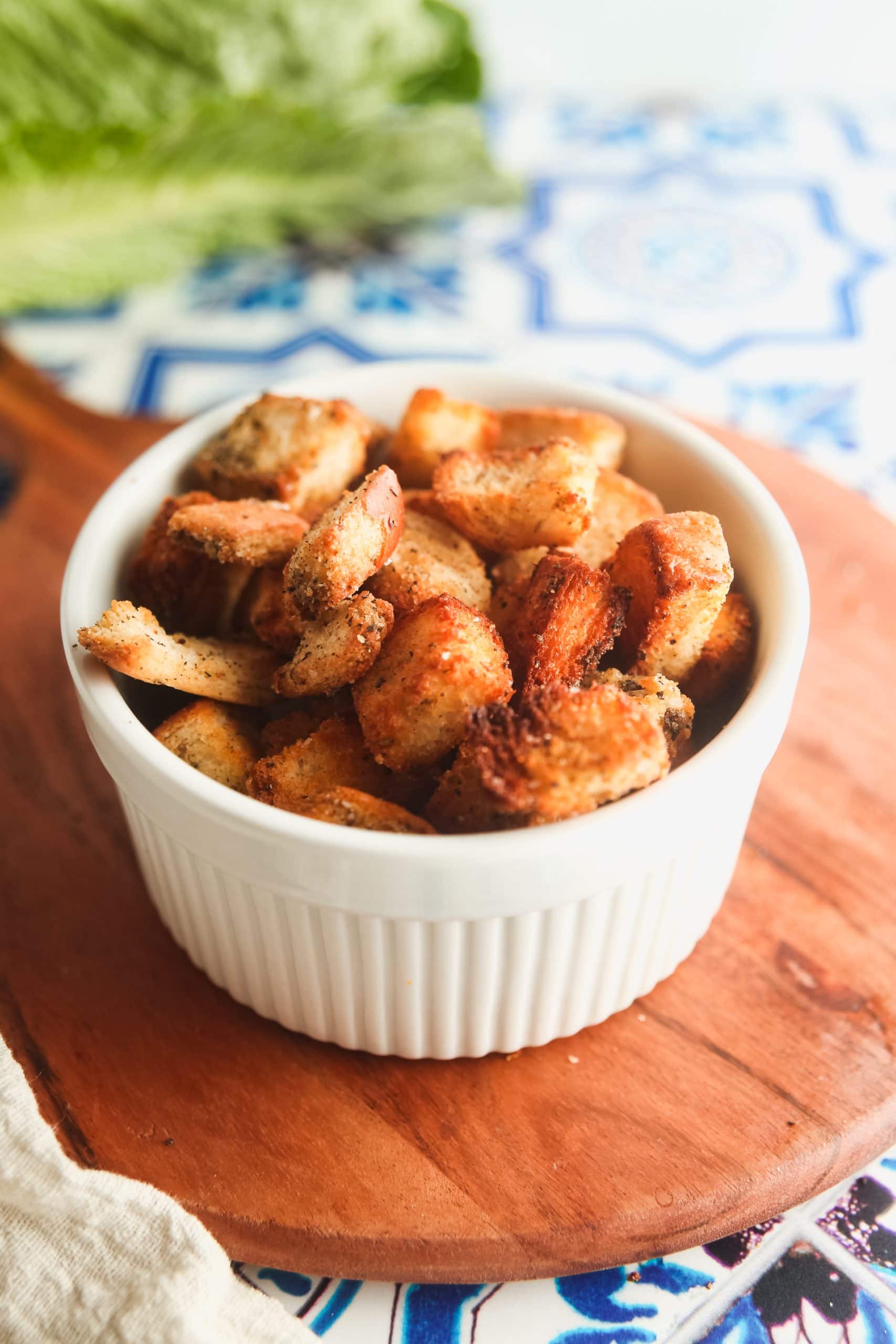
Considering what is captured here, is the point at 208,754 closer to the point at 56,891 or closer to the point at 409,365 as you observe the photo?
the point at 56,891

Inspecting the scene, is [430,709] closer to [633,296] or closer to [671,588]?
[671,588]

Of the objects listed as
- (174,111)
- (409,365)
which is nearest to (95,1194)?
(409,365)

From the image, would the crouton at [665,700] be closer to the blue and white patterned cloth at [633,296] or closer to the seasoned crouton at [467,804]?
the seasoned crouton at [467,804]

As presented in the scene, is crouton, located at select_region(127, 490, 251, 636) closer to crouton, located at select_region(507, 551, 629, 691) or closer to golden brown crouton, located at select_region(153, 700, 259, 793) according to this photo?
golden brown crouton, located at select_region(153, 700, 259, 793)

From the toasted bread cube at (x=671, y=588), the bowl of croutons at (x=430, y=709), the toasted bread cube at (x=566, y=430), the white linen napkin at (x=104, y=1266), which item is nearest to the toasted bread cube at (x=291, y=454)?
the bowl of croutons at (x=430, y=709)

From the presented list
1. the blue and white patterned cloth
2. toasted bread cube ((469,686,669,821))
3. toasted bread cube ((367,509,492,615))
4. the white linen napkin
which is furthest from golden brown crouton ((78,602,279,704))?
the blue and white patterned cloth

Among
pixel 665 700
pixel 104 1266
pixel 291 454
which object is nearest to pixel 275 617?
pixel 291 454
